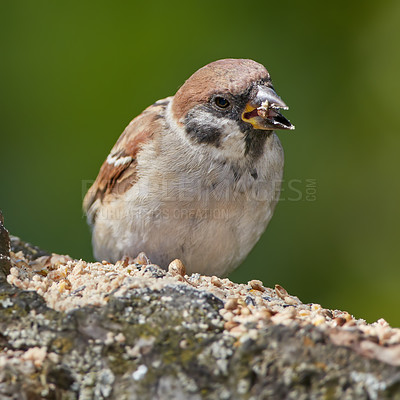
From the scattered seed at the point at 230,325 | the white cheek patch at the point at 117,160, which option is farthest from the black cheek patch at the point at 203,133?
the scattered seed at the point at 230,325

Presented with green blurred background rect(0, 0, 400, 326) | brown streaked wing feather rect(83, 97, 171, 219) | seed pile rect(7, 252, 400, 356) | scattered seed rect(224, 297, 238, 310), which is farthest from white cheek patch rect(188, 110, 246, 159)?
scattered seed rect(224, 297, 238, 310)

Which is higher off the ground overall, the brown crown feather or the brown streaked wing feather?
the brown crown feather

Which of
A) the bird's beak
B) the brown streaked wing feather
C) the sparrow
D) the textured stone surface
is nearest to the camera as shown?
the textured stone surface

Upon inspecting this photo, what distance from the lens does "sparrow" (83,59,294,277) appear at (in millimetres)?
2684

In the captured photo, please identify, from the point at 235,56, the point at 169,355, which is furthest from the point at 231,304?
the point at 235,56

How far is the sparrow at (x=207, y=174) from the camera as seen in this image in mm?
2684

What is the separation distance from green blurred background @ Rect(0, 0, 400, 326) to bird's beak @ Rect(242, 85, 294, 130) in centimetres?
94

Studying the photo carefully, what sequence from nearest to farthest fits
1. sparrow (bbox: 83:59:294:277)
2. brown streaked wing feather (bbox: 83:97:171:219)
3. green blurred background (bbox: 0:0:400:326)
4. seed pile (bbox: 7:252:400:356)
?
1. seed pile (bbox: 7:252:400:356)
2. sparrow (bbox: 83:59:294:277)
3. brown streaked wing feather (bbox: 83:97:171:219)
4. green blurred background (bbox: 0:0:400:326)

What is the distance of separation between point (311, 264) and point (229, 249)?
71cm

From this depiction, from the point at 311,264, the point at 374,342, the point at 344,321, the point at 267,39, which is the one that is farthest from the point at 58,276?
the point at 267,39

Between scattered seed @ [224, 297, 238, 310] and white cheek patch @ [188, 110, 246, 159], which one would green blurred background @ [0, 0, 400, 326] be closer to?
white cheek patch @ [188, 110, 246, 159]

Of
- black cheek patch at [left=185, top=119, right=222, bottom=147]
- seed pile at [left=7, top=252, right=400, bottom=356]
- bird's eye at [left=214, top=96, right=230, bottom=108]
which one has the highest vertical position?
bird's eye at [left=214, top=96, right=230, bottom=108]

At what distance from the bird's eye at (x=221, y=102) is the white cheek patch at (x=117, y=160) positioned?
584 millimetres

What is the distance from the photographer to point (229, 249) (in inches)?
116
